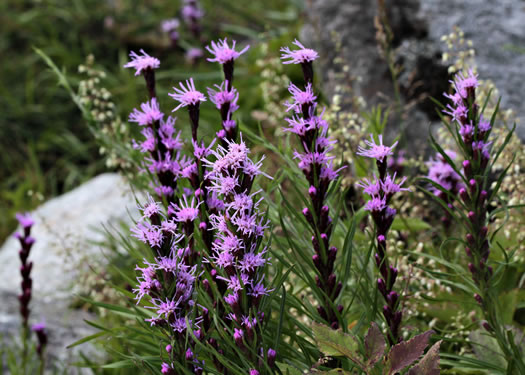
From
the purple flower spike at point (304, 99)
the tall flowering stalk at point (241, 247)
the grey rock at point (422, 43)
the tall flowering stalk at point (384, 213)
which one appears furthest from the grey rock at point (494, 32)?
the tall flowering stalk at point (241, 247)

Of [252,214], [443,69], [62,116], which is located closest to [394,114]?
[443,69]

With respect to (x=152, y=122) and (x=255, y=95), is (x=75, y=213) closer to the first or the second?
(x=255, y=95)

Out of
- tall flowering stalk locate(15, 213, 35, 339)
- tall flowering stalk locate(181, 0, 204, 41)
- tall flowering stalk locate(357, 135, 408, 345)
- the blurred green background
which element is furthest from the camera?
the blurred green background

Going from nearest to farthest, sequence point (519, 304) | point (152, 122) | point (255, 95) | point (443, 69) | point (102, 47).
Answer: point (152, 122) < point (519, 304) < point (443, 69) < point (255, 95) < point (102, 47)

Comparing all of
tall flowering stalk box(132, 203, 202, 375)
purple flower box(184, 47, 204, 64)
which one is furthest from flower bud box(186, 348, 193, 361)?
purple flower box(184, 47, 204, 64)

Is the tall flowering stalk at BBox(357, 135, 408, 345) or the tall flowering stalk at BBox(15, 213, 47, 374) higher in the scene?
the tall flowering stalk at BBox(357, 135, 408, 345)

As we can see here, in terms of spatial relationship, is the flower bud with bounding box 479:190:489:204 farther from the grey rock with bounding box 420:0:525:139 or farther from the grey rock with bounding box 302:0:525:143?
the grey rock with bounding box 420:0:525:139

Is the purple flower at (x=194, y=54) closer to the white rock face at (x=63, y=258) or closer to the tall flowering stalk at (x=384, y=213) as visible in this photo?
the white rock face at (x=63, y=258)
